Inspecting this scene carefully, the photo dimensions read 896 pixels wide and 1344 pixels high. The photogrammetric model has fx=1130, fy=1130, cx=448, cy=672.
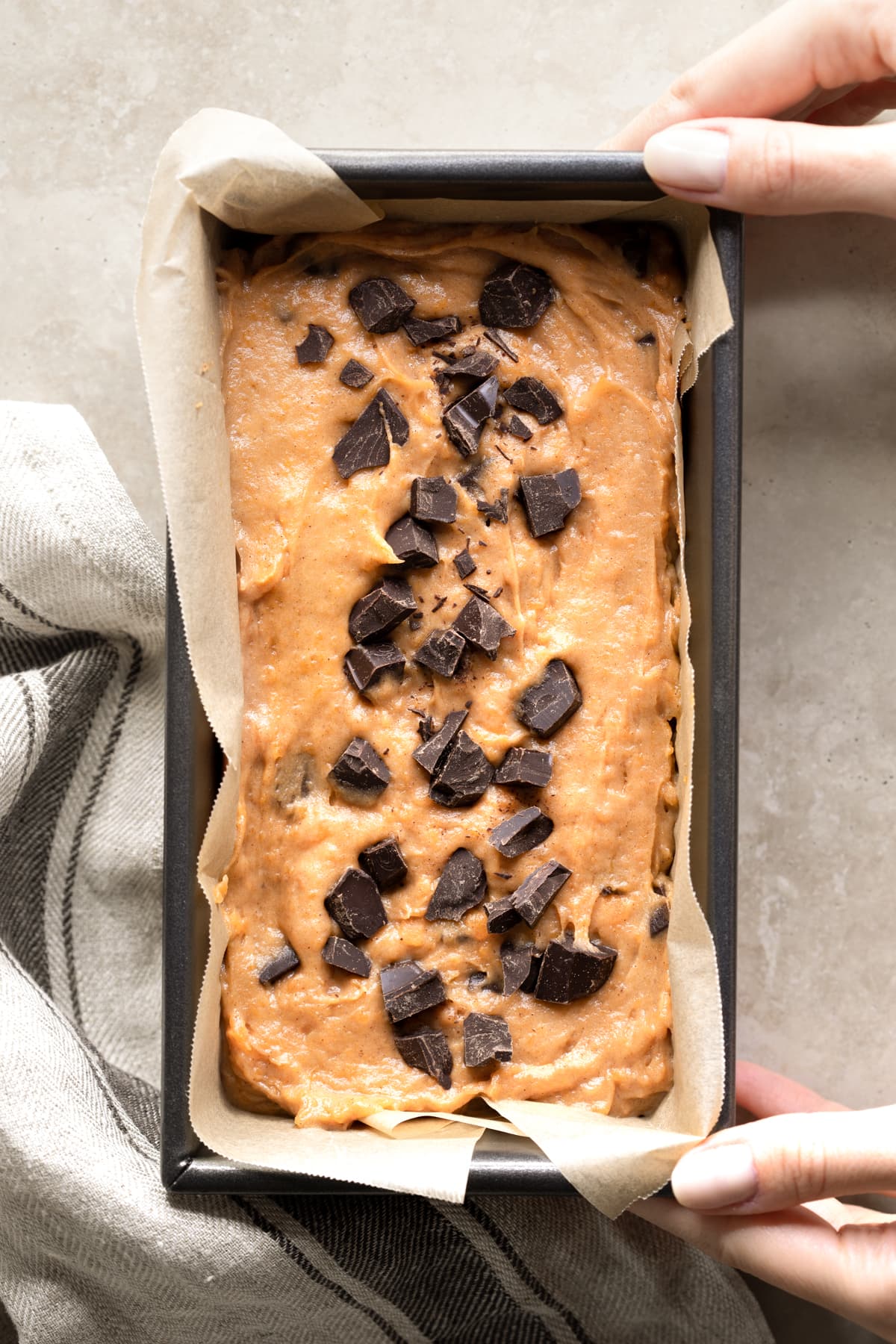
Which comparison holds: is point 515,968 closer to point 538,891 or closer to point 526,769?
point 538,891

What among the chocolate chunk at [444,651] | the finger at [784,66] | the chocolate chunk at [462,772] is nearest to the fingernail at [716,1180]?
the chocolate chunk at [462,772]

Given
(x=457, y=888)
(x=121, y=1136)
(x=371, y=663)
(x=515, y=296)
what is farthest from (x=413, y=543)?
(x=121, y=1136)

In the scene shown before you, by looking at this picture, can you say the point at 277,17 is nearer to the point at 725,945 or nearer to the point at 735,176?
the point at 735,176

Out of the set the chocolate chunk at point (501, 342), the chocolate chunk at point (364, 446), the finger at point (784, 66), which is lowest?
the chocolate chunk at point (364, 446)

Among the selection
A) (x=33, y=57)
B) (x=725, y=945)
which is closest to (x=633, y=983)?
(x=725, y=945)

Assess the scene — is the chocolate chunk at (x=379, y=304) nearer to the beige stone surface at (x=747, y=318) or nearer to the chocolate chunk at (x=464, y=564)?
the chocolate chunk at (x=464, y=564)
